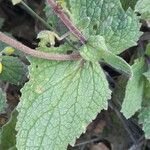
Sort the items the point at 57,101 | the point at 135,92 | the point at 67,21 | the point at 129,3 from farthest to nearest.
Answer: the point at 129,3, the point at 135,92, the point at 57,101, the point at 67,21

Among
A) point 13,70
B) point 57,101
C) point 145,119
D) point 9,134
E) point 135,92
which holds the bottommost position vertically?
point 145,119

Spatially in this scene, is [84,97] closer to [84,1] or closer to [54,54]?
[54,54]

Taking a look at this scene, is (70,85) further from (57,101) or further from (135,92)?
(135,92)

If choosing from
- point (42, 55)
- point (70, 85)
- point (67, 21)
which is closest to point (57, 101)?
point (70, 85)

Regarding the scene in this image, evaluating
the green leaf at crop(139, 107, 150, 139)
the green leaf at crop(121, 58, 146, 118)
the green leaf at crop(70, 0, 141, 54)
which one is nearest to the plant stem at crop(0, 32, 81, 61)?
the green leaf at crop(70, 0, 141, 54)

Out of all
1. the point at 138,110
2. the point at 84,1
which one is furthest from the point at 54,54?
the point at 138,110

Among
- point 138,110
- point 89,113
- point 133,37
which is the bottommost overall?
point 138,110
